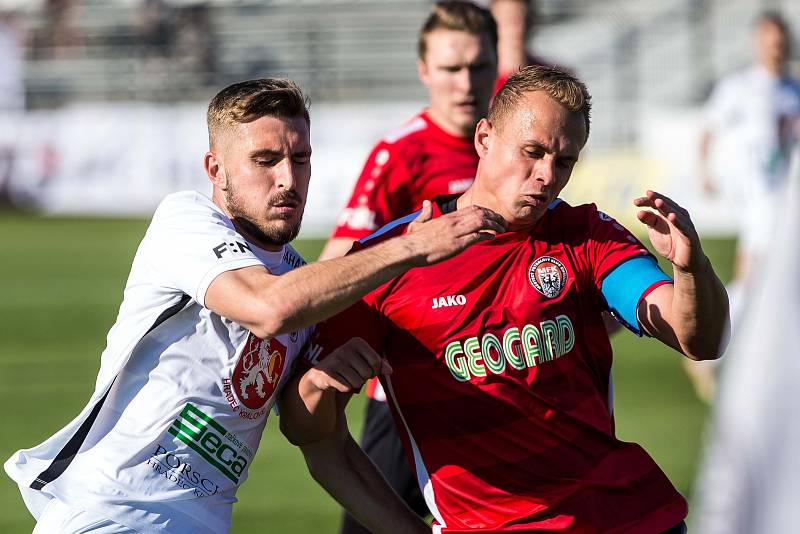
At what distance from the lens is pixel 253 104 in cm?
381

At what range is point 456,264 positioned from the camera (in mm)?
3879

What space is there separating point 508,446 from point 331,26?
24.9 m

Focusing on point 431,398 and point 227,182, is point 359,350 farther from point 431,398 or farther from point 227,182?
point 227,182

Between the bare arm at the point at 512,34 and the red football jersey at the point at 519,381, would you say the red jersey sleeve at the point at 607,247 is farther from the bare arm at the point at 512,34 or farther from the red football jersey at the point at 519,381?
the bare arm at the point at 512,34

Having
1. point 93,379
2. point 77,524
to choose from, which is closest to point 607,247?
point 77,524

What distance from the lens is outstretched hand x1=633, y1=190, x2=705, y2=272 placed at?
11.2 feet

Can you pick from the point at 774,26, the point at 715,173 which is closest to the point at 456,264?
the point at 774,26

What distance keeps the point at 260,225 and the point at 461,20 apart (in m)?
2.38

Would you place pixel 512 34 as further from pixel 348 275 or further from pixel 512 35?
pixel 348 275

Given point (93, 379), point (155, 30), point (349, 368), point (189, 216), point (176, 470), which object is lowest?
point (93, 379)

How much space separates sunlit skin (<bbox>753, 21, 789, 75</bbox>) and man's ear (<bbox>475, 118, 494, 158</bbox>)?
29.6ft

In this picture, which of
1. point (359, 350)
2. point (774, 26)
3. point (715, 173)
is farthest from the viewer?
point (715, 173)

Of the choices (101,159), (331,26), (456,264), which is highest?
(456,264)

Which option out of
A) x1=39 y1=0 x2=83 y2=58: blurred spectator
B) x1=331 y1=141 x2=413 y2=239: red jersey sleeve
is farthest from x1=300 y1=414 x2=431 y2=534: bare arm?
x1=39 y1=0 x2=83 y2=58: blurred spectator
